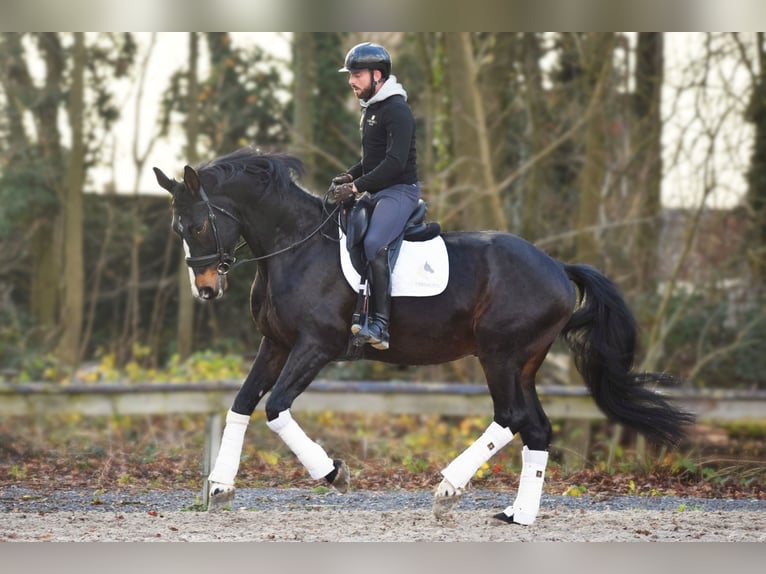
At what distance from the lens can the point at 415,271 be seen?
6.73 metres

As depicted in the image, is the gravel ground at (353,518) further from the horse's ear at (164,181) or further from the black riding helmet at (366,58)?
the black riding helmet at (366,58)

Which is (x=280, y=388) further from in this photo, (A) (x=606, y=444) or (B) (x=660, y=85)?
(B) (x=660, y=85)

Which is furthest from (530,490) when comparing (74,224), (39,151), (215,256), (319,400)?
(39,151)

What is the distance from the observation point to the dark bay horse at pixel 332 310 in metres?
6.55

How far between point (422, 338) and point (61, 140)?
11830 mm

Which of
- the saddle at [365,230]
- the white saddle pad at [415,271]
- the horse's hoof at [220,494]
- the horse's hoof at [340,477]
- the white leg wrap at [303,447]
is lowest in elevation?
the horse's hoof at [220,494]

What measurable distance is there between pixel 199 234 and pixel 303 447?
4.48ft

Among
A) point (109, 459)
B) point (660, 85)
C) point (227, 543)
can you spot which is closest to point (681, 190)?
point (660, 85)

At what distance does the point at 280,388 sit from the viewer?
6.50 m

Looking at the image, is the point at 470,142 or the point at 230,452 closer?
the point at 230,452

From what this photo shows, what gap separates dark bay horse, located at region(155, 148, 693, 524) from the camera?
258 inches

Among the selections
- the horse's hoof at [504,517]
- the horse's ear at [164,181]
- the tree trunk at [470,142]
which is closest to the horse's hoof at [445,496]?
the horse's hoof at [504,517]

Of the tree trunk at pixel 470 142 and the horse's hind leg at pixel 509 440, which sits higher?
the tree trunk at pixel 470 142

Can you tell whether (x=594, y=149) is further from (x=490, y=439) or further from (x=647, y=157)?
(x=490, y=439)
